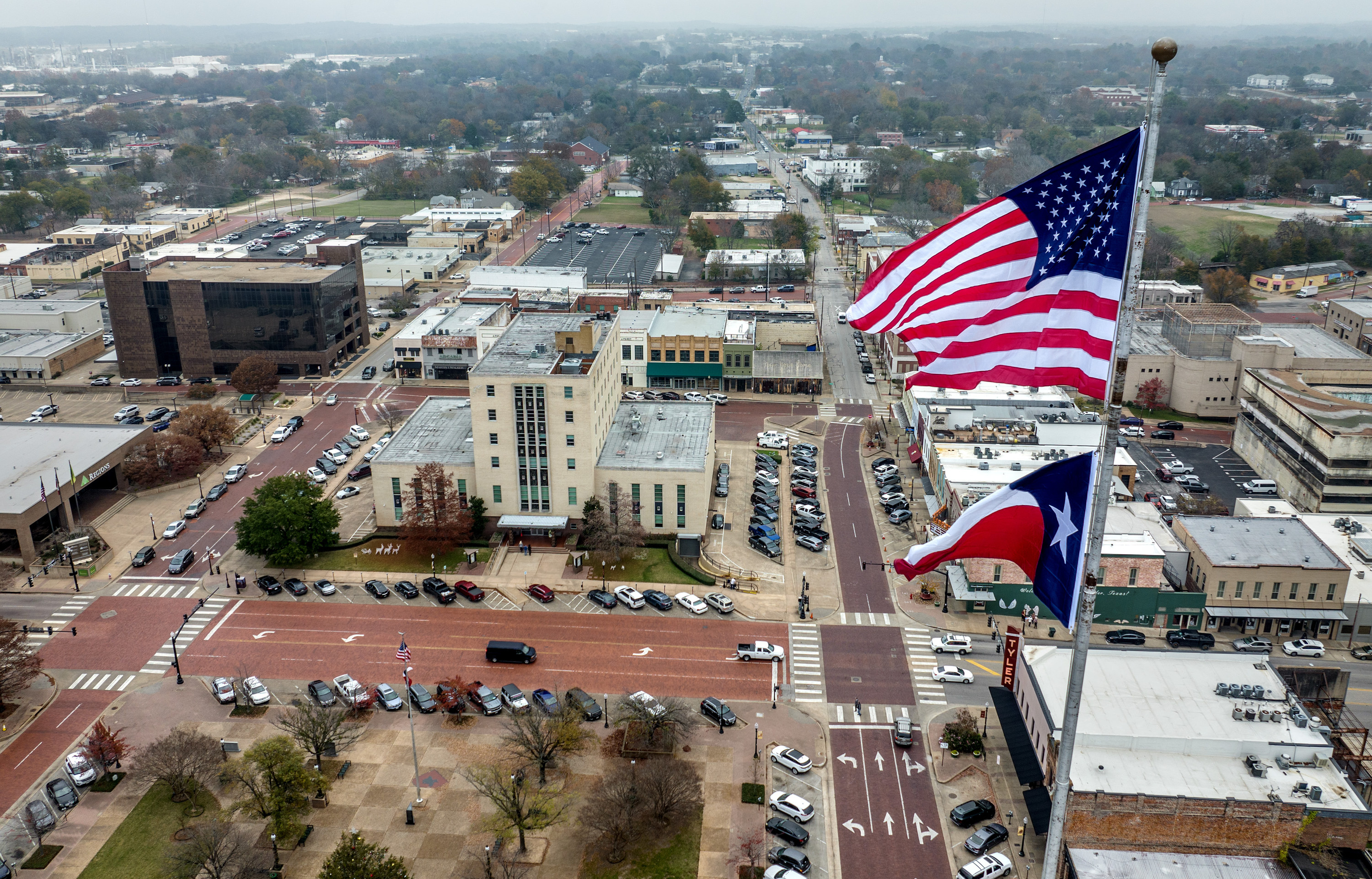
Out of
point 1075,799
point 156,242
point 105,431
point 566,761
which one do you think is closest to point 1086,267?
point 1075,799

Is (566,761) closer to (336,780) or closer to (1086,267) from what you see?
(336,780)

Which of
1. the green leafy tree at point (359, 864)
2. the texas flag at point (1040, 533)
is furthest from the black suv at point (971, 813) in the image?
the texas flag at point (1040, 533)

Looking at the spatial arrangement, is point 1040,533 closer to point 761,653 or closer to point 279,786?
point 279,786

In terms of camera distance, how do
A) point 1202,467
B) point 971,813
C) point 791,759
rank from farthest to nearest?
point 1202,467 < point 791,759 < point 971,813

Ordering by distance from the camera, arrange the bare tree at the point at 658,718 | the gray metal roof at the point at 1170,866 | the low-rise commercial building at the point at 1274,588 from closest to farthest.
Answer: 1. the gray metal roof at the point at 1170,866
2. the bare tree at the point at 658,718
3. the low-rise commercial building at the point at 1274,588

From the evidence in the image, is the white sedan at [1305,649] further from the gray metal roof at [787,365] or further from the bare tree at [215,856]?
the bare tree at [215,856]

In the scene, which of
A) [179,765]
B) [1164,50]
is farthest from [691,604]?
[1164,50]

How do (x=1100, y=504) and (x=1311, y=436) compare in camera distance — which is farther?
(x=1311, y=436)
